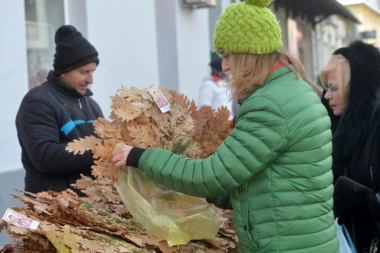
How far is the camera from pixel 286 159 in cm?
241

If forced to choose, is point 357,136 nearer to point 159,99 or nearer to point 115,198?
point 159,99

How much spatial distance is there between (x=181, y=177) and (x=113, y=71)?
165 inches

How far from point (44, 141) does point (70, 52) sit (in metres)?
0.59

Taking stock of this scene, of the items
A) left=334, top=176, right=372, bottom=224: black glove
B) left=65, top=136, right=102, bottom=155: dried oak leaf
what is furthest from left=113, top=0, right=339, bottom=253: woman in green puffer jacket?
left=334, top=176, right=372, bottom=224: black glove

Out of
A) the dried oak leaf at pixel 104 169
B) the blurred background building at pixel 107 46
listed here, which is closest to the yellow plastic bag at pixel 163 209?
the dried oak leaf at pixel 104 169

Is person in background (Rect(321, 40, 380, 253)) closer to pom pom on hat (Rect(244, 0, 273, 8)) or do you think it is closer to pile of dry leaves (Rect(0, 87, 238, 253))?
pile of dry leaves (Rect(0, 87, 238, 253))

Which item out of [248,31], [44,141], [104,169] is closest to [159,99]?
[104,169]

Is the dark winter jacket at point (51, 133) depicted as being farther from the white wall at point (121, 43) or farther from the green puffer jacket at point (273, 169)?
the white wall at point (121, 43)

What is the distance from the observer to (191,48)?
8.07 meters

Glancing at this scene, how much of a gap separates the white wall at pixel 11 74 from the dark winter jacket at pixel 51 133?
4.56 feet

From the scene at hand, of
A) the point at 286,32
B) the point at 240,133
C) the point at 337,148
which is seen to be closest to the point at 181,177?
the point at 240,133

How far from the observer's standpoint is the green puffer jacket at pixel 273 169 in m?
2.37

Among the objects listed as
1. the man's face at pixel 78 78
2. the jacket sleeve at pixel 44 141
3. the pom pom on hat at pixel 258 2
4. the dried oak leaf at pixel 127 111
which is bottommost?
the jacket sleeve at pixel 44 141

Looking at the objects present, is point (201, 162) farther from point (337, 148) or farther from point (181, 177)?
point (337, 148)
